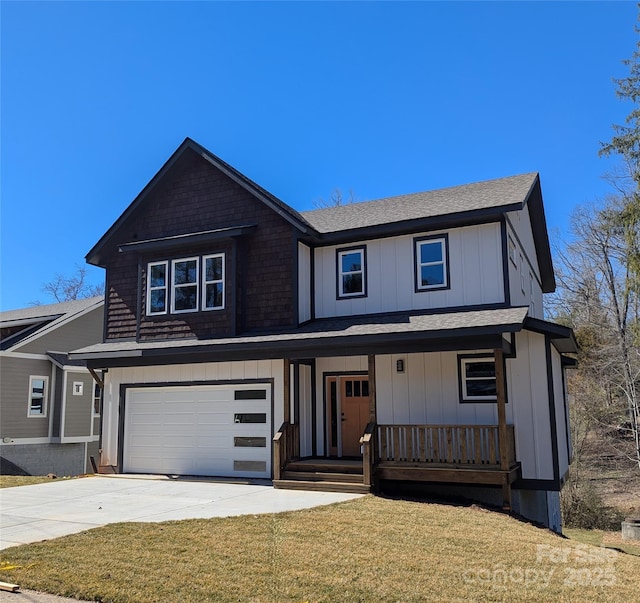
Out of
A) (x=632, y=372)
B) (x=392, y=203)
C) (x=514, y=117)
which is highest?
(x=514, y=117)

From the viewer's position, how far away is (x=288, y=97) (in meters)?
17.6

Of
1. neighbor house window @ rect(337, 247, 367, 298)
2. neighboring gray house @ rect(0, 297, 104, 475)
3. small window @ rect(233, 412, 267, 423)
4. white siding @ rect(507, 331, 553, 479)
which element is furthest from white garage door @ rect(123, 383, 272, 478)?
neighboring gray house @ rect(0, 297, 104, 475)

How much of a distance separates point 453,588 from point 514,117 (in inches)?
599

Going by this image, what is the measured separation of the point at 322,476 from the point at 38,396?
16427 mm

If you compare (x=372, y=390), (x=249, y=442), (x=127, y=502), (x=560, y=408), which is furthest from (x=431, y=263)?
(x=127, y=502)

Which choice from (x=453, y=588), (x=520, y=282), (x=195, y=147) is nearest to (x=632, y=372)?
(x=520, y=282)

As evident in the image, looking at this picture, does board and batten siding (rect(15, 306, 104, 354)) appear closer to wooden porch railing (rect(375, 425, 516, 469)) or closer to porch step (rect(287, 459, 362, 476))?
porch step (rect(287, 459, 362, 476))

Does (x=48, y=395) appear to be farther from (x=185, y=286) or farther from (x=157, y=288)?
(x=185, y=286)

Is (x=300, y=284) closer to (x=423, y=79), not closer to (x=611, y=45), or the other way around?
(x=423, y=79)

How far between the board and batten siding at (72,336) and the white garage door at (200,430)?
10460 mm

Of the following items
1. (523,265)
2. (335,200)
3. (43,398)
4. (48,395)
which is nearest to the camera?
(523,265)

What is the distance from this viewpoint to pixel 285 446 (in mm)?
12727

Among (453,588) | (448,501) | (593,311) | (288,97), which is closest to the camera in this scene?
(453,588)

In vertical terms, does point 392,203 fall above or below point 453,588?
above
